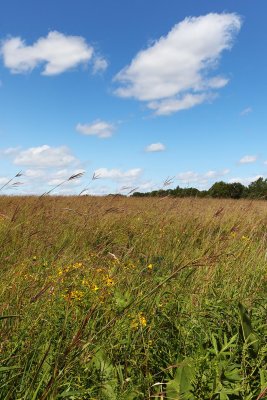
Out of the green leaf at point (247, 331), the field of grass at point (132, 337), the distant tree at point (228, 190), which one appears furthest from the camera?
the distant tree at point (228, 190)

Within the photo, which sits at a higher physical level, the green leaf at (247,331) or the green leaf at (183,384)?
the green leaf at (247,331)

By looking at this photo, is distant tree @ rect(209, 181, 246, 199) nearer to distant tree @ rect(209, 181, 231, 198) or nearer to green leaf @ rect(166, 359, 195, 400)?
distant tree @ rect(209, 181, 231, 198)

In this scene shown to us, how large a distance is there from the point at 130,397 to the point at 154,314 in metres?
0.55

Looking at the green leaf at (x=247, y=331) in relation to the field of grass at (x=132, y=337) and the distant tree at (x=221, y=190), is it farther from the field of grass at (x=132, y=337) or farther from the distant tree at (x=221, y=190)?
the distant tree at (x=221, y=190)

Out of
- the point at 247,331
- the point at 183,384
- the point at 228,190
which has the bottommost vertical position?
the point at 183,384

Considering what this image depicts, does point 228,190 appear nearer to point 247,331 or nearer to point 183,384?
point 247,331

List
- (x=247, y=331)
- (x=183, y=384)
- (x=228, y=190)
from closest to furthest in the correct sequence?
(x=183, y=384) → (x=247, y=331) → (x=228, y=190)

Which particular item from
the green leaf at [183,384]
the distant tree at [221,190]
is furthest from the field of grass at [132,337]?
the distant tree at [221,190]

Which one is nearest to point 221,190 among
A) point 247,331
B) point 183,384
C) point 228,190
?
point 228,190

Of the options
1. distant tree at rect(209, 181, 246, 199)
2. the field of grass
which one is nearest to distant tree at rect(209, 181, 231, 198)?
distant tree at rect(209, 181, 246, 199)

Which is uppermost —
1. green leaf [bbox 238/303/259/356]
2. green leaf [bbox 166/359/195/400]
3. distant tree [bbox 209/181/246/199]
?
distant tree [bbox 209/181/246/199]

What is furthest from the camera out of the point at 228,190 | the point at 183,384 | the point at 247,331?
the point at 228,190

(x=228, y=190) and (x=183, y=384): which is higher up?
(x=228, y=190)

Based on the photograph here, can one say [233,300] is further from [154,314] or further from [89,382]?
[89,382]
